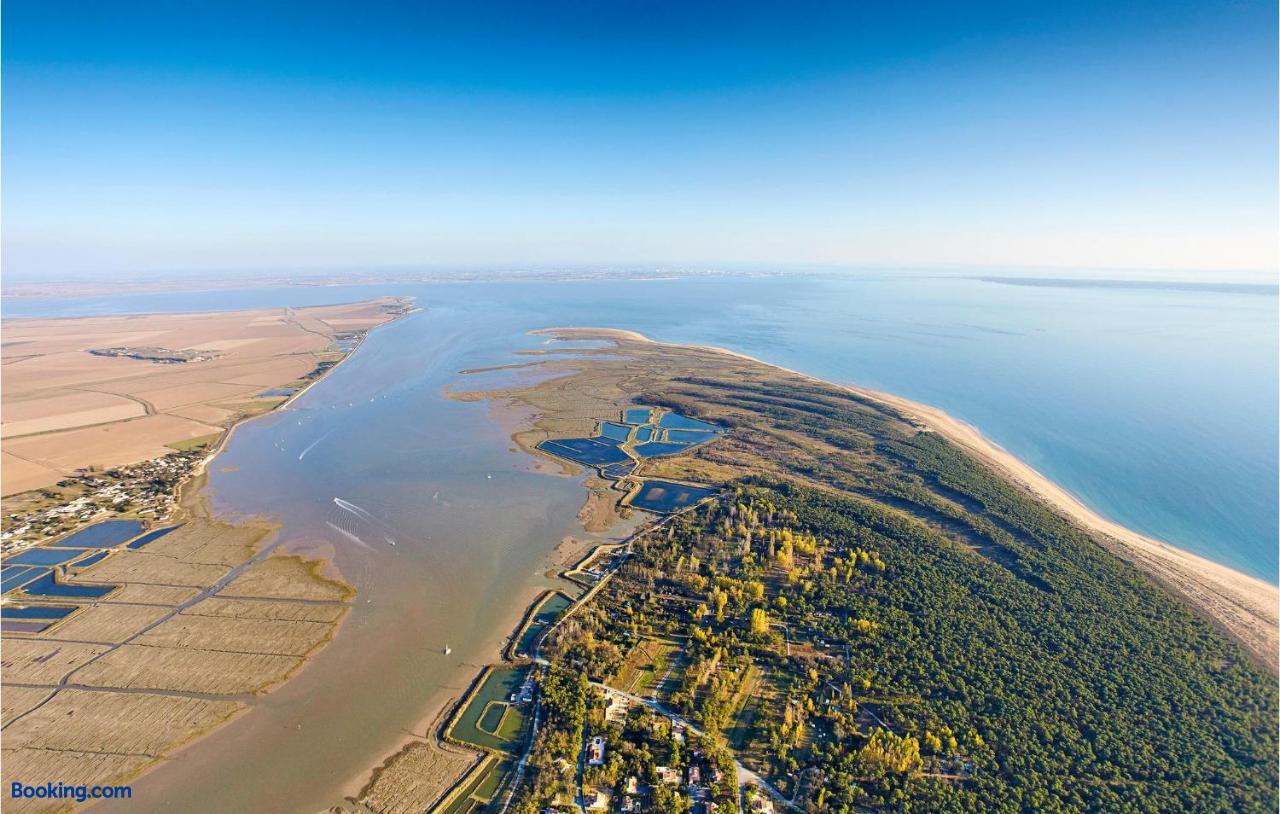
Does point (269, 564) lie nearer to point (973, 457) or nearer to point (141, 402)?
point (141, 402)

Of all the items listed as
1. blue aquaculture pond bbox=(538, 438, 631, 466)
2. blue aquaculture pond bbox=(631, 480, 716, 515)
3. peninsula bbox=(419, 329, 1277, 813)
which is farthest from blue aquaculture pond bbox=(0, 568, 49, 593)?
blue aquaculture pond bbox=(631, 480, 716, 515)

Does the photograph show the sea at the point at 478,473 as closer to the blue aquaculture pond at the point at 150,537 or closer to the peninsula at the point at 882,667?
the blue aquaculture pond at the point at 150,537

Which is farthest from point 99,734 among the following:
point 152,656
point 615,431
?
point 615,431

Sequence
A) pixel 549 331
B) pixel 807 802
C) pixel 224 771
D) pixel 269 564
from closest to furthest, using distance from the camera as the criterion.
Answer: pixel 807 802 → pixel 224 771 → pixel 269 564 → pixel 549 331

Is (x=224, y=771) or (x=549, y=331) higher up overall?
(x=549, y=331)

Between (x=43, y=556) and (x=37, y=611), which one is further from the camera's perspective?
(x=43, y=556)

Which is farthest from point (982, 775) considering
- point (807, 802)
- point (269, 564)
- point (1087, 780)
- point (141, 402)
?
point (141, 402)

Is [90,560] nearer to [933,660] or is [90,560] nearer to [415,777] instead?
[415,777]
